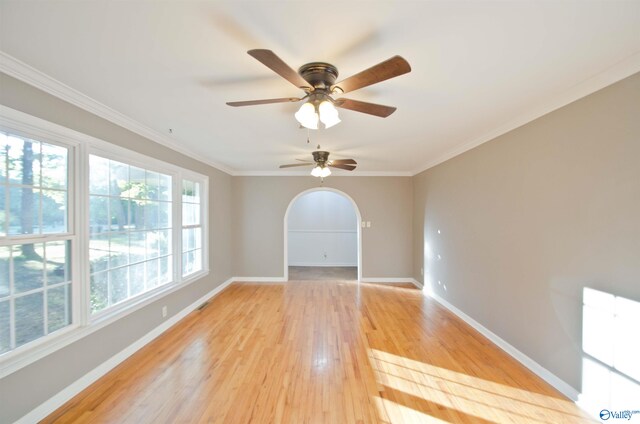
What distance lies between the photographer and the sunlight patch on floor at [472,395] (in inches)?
79.4

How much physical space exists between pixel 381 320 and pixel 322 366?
4.79 feet

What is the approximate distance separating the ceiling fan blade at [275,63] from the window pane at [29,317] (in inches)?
91.3

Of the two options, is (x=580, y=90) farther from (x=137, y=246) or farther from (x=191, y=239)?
(x=191, y=239)

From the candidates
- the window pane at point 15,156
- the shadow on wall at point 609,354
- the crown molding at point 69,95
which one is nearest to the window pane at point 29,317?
the window pane at point 15,156

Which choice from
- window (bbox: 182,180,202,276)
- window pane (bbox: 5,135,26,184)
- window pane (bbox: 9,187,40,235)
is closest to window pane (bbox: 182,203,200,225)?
window (bbox: 182,180,202,276)

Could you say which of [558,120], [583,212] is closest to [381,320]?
[583,212]

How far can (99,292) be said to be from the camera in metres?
2.57

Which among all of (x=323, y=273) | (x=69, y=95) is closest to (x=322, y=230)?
(x=323, y=273)

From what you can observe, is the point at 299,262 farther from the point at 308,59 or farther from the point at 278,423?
the point at 308,59

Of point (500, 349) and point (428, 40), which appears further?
point (500, 349)

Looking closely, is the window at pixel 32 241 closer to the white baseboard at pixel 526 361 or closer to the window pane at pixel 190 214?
the window pane at pixel 190 214

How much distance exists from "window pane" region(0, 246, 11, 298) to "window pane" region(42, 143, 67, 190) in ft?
1.78

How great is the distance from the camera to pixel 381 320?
385cm

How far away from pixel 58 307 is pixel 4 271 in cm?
52
